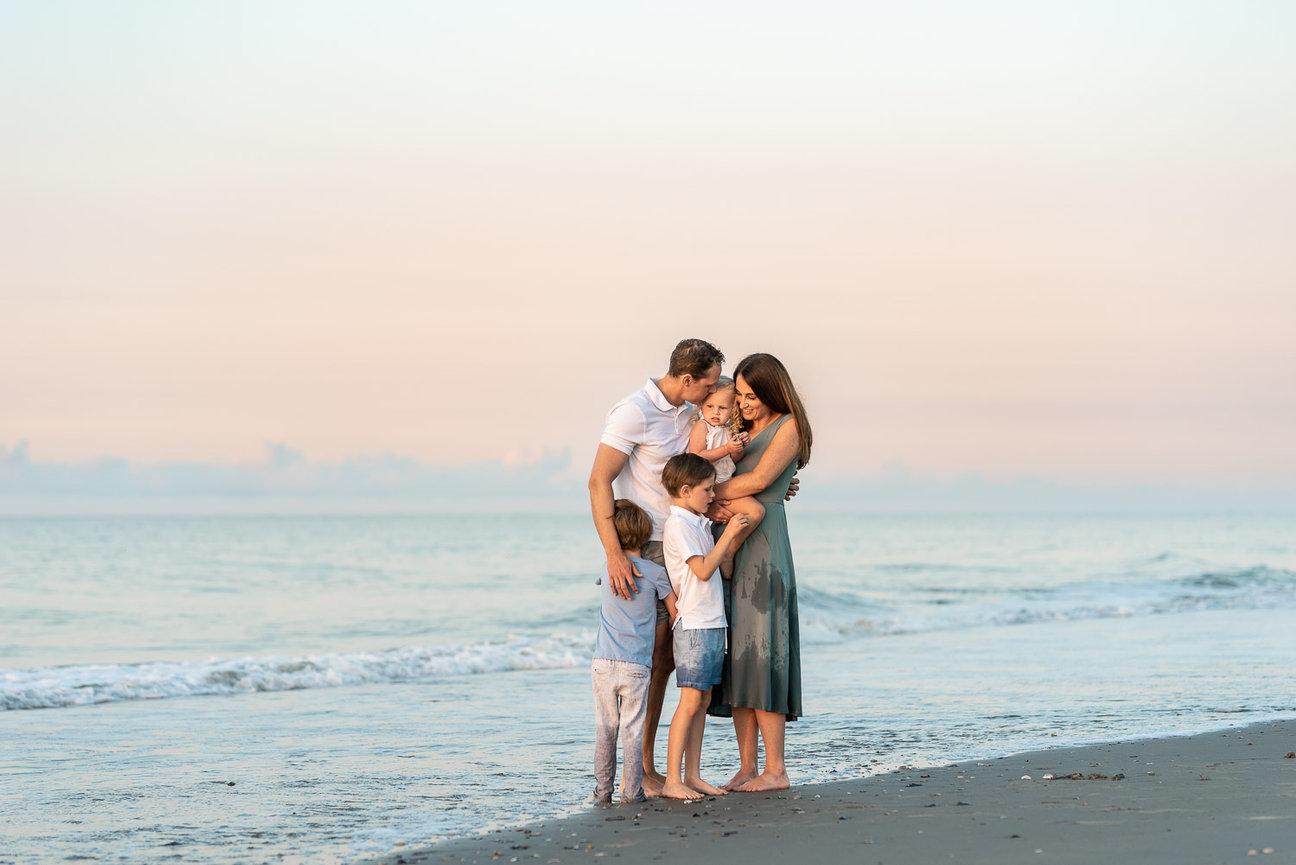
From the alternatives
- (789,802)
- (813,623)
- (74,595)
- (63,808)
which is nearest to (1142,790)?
(789,802)

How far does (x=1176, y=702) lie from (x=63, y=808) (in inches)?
273

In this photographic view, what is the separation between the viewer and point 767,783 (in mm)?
5199

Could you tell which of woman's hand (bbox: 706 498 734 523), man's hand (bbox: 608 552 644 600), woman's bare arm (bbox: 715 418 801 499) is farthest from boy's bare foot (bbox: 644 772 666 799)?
woman's bare arm (bbox: 715 418 801 499)

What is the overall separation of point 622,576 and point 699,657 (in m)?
0.47

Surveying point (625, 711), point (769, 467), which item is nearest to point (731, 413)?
point (769, 467)

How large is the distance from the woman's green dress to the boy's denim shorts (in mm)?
139

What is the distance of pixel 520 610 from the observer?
2231 cm

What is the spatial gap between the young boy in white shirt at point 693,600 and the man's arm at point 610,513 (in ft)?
0.61

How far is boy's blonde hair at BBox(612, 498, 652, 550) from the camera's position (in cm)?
500

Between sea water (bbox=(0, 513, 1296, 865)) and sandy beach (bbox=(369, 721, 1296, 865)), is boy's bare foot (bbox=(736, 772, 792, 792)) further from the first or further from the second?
sea water (bbox=(0, 513, 1296, 865))

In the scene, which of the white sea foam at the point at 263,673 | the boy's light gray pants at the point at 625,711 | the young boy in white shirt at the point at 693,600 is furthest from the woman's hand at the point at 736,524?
the white sea foam at the point at 263,673

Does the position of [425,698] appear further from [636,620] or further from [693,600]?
[693,600]

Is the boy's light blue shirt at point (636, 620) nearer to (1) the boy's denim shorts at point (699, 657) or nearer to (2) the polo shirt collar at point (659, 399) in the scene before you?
(1) the boy's denim shorts at point (699, 657)

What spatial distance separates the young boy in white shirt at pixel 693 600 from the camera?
4918 mm
